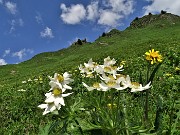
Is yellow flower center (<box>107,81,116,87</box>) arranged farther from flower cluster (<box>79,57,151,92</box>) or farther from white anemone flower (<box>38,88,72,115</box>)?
white anemone flower (<box>38,88,72,115</box>)

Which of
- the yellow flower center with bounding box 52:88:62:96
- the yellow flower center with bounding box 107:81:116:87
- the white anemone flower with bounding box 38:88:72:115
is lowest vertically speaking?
the white anemone flower with bounding box 38:88:72:115

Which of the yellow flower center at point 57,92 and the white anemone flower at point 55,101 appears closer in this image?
the white anemone flower at point 55,101

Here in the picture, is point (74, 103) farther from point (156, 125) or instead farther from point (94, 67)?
point (156, 125)

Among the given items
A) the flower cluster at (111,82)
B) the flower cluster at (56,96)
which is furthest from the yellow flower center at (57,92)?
the flower cluster at (111,82)

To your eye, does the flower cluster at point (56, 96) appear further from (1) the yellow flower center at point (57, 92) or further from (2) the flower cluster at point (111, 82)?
(2) the flower cluster at point (111, 82)

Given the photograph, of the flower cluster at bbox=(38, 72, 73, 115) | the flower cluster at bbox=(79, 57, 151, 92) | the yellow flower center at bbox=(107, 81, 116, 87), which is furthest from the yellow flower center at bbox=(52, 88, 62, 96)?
the yellow flower center at bbox=(107, 81, 116, 87)

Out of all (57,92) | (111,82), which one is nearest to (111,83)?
(111,82)

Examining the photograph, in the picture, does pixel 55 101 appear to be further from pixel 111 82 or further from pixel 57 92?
pixel 111 82

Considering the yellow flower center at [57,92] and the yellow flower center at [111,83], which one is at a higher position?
the yellow flower center at [111,83]

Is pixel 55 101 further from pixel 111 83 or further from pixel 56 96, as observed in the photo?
pixel 111 83

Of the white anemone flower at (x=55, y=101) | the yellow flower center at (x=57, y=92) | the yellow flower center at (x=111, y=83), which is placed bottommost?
the white anemone flower at (x=55, y=101)

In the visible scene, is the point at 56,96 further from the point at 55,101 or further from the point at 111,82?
the point at 111,82

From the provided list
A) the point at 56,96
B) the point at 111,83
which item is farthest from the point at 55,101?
the point at 111,83

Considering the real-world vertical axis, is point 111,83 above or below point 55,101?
above
